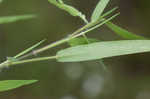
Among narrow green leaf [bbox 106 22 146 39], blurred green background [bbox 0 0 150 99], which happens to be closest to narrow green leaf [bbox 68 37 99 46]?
narrow green leaf [bbox 106 22 146 39]

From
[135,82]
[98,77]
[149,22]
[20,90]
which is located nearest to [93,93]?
[98,77]

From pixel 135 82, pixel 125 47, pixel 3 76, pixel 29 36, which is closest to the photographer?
pixel 125 47

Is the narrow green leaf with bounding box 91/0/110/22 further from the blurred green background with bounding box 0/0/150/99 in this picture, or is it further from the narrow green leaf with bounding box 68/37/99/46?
the blurred green background with bounding box 0/0/150/99

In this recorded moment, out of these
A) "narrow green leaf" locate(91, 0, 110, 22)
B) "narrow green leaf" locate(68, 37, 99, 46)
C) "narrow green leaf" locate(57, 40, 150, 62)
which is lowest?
"narrow green leaf" locate(57, 40, 150, 62)

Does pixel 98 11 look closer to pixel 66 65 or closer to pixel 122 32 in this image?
pixel 122 32

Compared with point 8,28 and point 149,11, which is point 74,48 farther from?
point 149,11

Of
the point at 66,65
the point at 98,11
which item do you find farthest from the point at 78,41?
the point at 66,65
